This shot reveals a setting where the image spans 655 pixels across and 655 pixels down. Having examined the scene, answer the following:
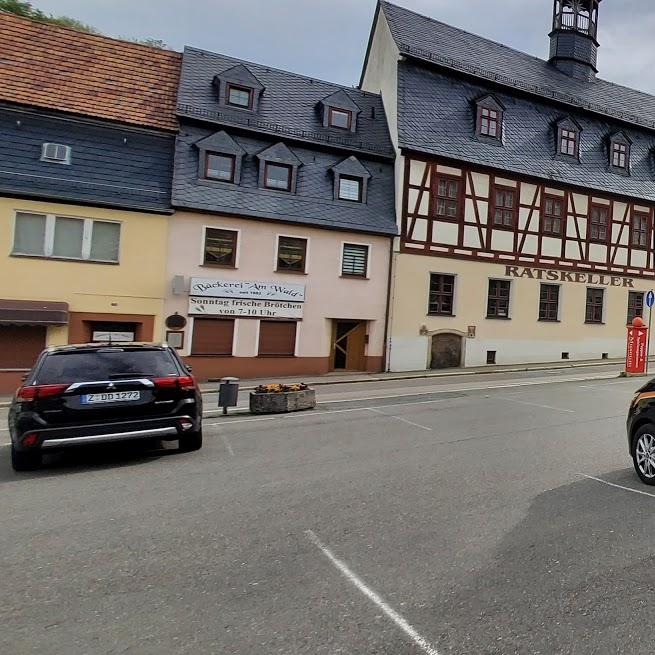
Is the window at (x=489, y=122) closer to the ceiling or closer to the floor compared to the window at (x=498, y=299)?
closer to the ceiling

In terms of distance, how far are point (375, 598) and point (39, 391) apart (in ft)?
16.2

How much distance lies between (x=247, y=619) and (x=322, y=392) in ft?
40.3

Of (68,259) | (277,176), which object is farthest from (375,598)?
(277,176)

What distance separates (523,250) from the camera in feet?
73.0

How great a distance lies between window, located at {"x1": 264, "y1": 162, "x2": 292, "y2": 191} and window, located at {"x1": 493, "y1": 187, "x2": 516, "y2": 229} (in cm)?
915

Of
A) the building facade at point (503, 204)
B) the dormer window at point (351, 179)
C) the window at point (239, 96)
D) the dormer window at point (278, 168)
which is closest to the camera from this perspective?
the dormer window at point (278, 168)

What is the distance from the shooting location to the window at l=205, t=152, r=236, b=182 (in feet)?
58.2

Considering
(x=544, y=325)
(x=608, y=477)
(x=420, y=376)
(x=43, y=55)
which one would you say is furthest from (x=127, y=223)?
(x=544, y=325)

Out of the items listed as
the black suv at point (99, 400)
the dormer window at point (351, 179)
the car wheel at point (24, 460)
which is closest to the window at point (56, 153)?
the dormer window at point (351, 179)

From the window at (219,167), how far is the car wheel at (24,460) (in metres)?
13.1

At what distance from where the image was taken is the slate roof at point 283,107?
18.6m

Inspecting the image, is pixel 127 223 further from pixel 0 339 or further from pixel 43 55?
pixel 43 55

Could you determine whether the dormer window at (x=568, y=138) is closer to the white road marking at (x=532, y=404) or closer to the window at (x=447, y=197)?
the window at (x=447, y=197)

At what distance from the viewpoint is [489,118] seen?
22.4 meters
